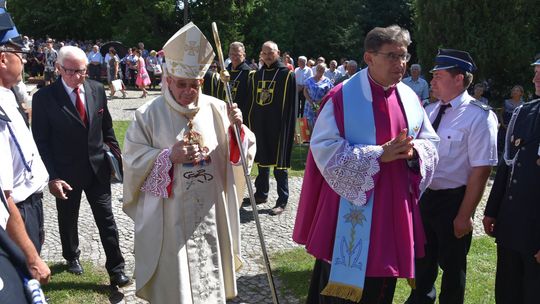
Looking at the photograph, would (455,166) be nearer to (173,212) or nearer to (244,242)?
(173,212)

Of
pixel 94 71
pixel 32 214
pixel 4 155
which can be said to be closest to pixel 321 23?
pixel 94 71

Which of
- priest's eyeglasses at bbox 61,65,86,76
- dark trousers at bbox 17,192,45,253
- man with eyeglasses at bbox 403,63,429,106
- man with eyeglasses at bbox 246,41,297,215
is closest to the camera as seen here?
dark trousers at bbox 17,192,45,253

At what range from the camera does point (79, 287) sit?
497 centimetres

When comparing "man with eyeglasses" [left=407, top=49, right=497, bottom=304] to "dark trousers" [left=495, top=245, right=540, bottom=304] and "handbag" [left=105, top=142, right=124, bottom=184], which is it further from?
"handbag" [left=105, top=142, right=124, bottom=184]

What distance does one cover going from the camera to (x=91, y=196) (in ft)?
16.2

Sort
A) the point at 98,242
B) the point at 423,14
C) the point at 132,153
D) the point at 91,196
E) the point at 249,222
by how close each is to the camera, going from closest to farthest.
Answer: the point at 132,153 < the point at 91,196 < the point at 98,242 < the point at 249,222 < the point at 423,14

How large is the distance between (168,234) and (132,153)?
592mm

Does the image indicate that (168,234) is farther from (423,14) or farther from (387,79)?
(423,14)

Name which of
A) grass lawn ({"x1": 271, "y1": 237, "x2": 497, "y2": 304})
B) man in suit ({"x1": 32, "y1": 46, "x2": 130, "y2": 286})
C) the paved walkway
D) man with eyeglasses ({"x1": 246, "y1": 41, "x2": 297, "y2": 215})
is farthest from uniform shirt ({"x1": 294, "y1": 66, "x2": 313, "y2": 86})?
man in suit ({"x1": 32, "y1": 46, "x2": 130, "y2": 286})

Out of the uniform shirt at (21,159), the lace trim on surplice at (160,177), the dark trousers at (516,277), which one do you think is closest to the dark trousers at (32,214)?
the uniform shirt at (21,159)

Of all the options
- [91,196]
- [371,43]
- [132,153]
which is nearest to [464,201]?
[371,43]

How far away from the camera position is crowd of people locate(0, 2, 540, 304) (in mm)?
3143

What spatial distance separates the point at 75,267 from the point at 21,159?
2.39 m

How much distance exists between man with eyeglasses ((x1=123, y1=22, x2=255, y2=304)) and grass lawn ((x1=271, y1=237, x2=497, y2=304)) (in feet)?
5.03
